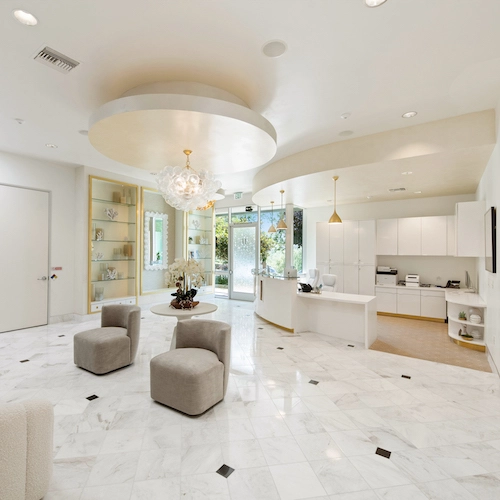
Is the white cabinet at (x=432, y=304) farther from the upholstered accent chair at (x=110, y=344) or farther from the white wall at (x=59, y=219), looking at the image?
the white wall at (x=59, y=219)

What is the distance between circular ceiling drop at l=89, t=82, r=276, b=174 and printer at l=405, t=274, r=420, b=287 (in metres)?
4.90

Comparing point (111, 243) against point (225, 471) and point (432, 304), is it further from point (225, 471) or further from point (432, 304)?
point (432, 304)

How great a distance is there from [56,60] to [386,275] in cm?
723

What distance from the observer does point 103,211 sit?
21.2 feet

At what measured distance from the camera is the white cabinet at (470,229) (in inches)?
174

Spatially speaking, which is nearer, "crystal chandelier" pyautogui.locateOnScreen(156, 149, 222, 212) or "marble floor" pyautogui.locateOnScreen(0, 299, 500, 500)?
"marble floor" pyautogui.locateOnScreen(0, 299, 500, 500)

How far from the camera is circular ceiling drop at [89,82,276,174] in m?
2.74

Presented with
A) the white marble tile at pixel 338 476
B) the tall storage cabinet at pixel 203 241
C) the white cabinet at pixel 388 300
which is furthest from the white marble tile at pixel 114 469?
the white cabinet at pixel 388 300

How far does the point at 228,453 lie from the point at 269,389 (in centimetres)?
108

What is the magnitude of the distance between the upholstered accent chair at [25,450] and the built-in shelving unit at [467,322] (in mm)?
5416

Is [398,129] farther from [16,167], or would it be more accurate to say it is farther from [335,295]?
[16,167]

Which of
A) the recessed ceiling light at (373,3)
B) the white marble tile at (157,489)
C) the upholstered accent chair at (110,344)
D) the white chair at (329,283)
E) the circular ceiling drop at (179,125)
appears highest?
the recessed ceiling light at (373,3)

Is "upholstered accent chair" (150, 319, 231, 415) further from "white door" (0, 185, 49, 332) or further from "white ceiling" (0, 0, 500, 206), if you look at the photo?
"white door" (0, 185, 49, 332)

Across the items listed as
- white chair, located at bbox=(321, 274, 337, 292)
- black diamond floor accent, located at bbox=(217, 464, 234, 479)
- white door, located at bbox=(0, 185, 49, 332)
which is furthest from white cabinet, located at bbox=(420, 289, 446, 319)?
white door, located at bbox=(0, 185, 49, 332)
